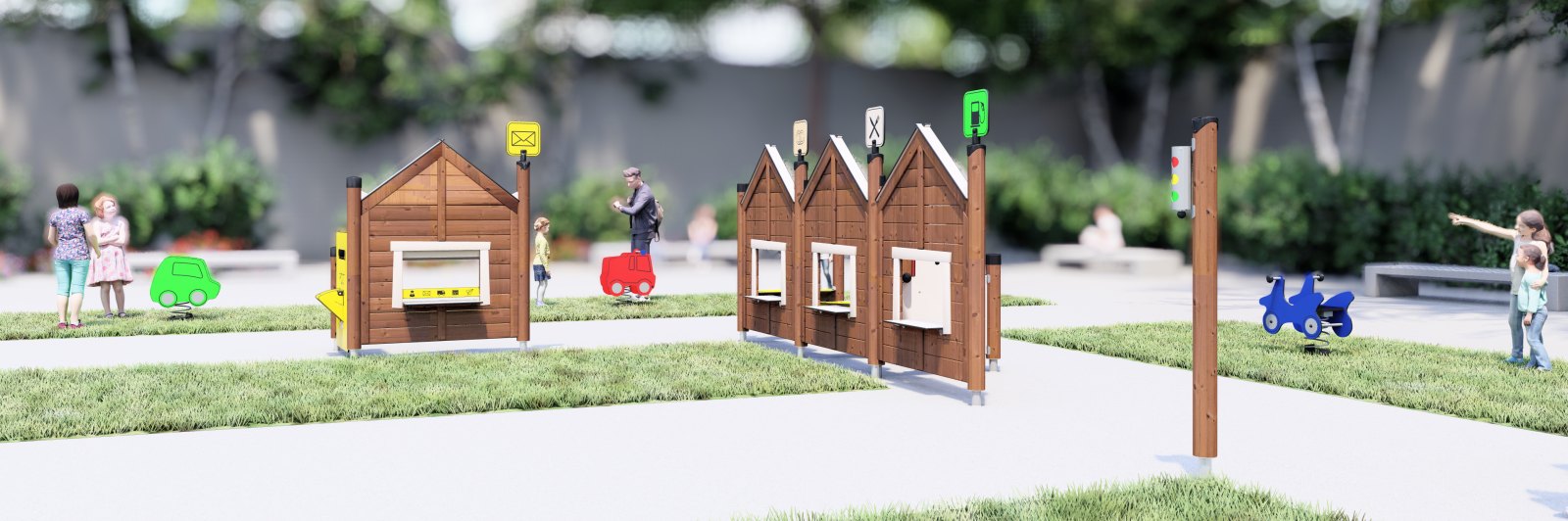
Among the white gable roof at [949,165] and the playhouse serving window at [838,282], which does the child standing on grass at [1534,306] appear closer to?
the white gable roof at [949,165]

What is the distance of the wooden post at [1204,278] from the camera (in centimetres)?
607

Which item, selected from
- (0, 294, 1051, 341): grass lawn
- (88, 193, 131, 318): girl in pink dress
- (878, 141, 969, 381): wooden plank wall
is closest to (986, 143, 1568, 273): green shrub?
(0, 294, 1051, 341): grass lawn

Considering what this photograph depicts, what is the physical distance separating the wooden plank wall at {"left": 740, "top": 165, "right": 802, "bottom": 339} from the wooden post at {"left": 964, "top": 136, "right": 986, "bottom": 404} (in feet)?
8.40

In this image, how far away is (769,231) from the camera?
39.4 ft

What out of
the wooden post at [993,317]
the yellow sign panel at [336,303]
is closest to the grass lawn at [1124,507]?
the wooden post at [993,317]

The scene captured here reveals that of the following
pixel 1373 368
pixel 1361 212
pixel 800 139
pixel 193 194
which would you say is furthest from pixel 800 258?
pixel 193 194

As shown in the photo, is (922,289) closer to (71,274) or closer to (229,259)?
(71,274)

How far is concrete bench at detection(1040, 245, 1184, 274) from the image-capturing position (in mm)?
23750

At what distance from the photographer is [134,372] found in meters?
9.50

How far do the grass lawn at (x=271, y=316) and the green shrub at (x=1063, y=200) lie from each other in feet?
30.5

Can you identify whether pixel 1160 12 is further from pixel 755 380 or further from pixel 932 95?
pixel 755 380

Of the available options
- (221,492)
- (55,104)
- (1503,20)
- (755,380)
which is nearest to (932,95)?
(1503,20)

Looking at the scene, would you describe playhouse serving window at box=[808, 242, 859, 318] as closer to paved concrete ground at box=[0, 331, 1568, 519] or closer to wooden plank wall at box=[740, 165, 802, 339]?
wooden plank wall at box=[740, 165, 802, 339]

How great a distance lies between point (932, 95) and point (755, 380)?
72.7 ft
